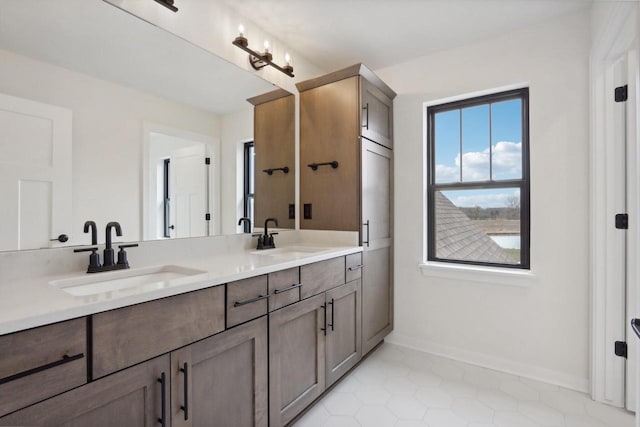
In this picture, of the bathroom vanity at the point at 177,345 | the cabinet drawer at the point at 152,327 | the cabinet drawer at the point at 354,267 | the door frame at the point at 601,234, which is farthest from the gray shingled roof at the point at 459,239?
the cabinet drawer at the point at 152,327

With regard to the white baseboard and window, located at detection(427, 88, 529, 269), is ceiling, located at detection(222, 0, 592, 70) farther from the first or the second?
the white baseboard

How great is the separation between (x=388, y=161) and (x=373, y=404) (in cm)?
182

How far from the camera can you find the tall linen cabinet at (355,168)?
2.28m

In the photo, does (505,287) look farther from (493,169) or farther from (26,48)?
(26,48)

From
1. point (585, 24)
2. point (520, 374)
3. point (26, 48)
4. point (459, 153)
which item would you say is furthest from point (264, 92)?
point (520, 374)

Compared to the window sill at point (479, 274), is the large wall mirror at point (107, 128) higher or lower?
higher

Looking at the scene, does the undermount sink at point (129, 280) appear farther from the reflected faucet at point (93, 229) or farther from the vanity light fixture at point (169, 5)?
the vanity light fixture at point (169, 5)

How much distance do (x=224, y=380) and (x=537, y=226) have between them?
2.22m

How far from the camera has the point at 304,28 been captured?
2.27 meters

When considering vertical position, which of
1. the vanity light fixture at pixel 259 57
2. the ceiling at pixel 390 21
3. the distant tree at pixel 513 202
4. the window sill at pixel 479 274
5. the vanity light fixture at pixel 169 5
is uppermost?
the ceiling at pixel 390 21

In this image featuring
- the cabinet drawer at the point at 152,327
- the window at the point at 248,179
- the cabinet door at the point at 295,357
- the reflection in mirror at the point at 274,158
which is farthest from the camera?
the reflection in mirror at the point at 274,158

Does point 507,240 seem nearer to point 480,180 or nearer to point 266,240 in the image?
point 480,180

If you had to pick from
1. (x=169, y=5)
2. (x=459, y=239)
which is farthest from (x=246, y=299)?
(x=459, y=239)

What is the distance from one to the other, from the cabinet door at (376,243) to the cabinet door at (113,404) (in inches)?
60.7
